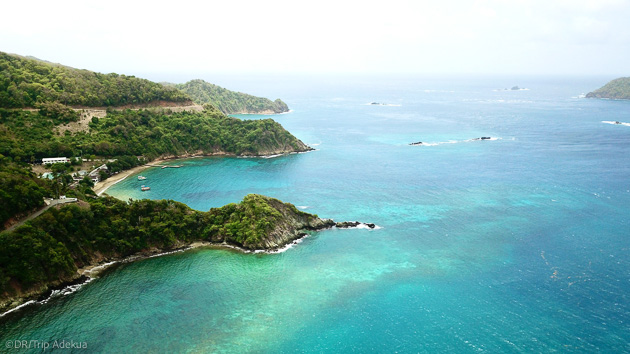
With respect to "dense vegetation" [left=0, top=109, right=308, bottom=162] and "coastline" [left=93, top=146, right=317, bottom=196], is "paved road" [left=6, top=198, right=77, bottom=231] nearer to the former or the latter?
"coastline" [left=93, top=146, right=317, bottom=196]

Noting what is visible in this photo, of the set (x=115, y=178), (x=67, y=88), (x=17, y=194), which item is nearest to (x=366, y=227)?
(x=17, y=194)

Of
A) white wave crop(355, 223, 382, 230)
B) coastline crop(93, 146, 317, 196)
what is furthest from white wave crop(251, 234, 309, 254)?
coastline crop(93, 146, 317, 196)

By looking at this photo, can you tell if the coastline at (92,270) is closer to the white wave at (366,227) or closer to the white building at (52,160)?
the white wave at (366,227)

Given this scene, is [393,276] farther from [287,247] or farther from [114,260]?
[114,260]

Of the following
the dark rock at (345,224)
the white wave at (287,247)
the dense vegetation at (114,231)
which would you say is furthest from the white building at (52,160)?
the dark rock at (345,224)

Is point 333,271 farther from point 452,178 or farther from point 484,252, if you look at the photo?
point 452,178
